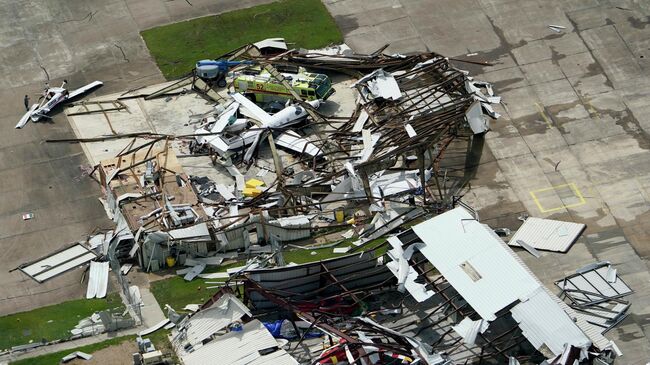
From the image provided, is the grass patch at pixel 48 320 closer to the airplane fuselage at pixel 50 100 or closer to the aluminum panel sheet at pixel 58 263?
the aluminum panel sheet at pixel 58 263

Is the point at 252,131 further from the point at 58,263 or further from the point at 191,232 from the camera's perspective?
the point at 58,263

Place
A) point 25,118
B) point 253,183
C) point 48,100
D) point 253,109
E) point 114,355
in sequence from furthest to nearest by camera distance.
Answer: point 48,100
point 25,118
point 253,109
point 253,183
point 114,355

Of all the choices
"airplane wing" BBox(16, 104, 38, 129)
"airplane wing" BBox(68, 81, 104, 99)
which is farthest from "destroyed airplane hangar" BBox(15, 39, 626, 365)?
"airplane wing" BBox(16, 104, 38, 129)

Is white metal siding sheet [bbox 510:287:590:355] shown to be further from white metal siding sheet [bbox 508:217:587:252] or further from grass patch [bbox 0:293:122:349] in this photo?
grass patch [bbox 0:293:122:349]

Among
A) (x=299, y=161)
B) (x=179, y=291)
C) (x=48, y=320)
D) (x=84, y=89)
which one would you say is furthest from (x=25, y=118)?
(x=179, y=291)

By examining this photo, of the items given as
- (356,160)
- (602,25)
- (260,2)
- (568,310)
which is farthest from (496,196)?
(260,2)

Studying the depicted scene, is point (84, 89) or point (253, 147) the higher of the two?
point (84, 89)
